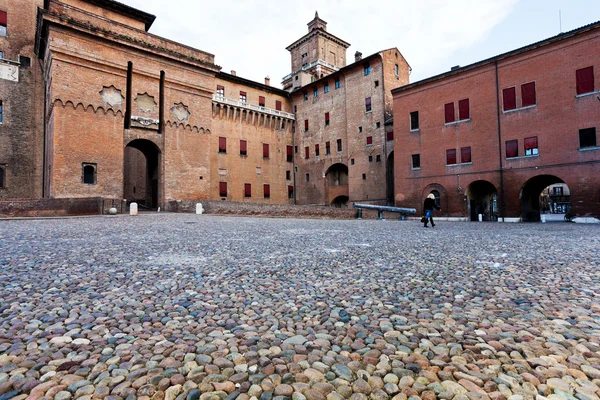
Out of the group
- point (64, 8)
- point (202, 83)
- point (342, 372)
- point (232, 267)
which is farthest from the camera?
point (202, 83)

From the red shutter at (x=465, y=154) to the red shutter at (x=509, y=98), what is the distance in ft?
12.2

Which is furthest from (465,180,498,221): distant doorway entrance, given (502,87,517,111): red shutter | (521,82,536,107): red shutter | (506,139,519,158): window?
(521,82,536,107): red shutter

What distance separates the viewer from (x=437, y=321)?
2449 mm

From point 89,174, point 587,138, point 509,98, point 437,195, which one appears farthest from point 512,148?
point 89,174

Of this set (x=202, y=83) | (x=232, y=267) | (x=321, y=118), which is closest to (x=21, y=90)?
(x=202, y=83)

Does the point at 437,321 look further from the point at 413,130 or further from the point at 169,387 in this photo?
the point at 413,130

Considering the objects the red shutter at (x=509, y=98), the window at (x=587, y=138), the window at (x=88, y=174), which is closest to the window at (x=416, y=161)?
the red shutter at (x=509, y=98)

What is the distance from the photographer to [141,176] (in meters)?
36.1

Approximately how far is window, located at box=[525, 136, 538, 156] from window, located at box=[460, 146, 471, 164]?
3.63m

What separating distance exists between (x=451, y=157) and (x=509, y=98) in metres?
5.56

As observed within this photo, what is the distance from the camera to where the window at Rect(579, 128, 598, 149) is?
19156 mm

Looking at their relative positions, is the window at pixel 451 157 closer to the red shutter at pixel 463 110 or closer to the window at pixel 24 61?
the red shutter at pixel 463 110

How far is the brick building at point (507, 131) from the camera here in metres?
19.5

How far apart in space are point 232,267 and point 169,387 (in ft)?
9.70
